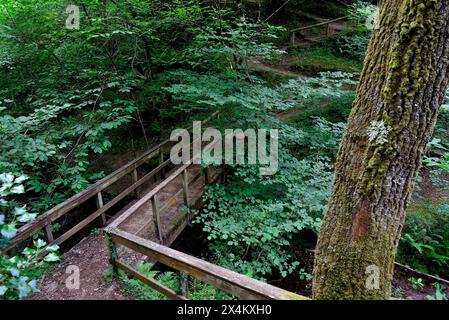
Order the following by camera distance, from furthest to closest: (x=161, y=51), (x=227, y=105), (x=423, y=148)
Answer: (x=161, y=51)
(x=227, y=105)
(x=423, y=148)

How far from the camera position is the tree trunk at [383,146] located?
1721 millimetres

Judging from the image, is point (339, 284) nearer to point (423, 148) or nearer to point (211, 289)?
point (423, 148)

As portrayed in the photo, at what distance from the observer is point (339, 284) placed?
2.14 metres

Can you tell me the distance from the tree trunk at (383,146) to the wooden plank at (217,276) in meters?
0.50

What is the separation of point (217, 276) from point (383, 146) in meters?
1.62

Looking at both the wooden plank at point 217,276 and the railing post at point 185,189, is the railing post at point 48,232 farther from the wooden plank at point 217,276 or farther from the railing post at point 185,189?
the railing post at point 185,189

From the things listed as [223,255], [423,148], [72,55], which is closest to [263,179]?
[223,255]

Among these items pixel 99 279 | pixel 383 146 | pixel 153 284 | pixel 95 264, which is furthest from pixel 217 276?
pixel 95 264

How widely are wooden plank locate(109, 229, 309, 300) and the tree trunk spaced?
503 millimetres

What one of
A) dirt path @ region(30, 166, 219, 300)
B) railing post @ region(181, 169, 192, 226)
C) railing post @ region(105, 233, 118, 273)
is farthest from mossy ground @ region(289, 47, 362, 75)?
railing post @ region(105, 233, 118, 273)

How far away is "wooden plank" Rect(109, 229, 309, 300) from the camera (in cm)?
200

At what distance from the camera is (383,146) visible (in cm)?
189

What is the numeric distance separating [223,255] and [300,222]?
65.2 inches

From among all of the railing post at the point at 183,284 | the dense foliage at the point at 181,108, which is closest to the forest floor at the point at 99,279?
the dense foliage at the point at 181,108
